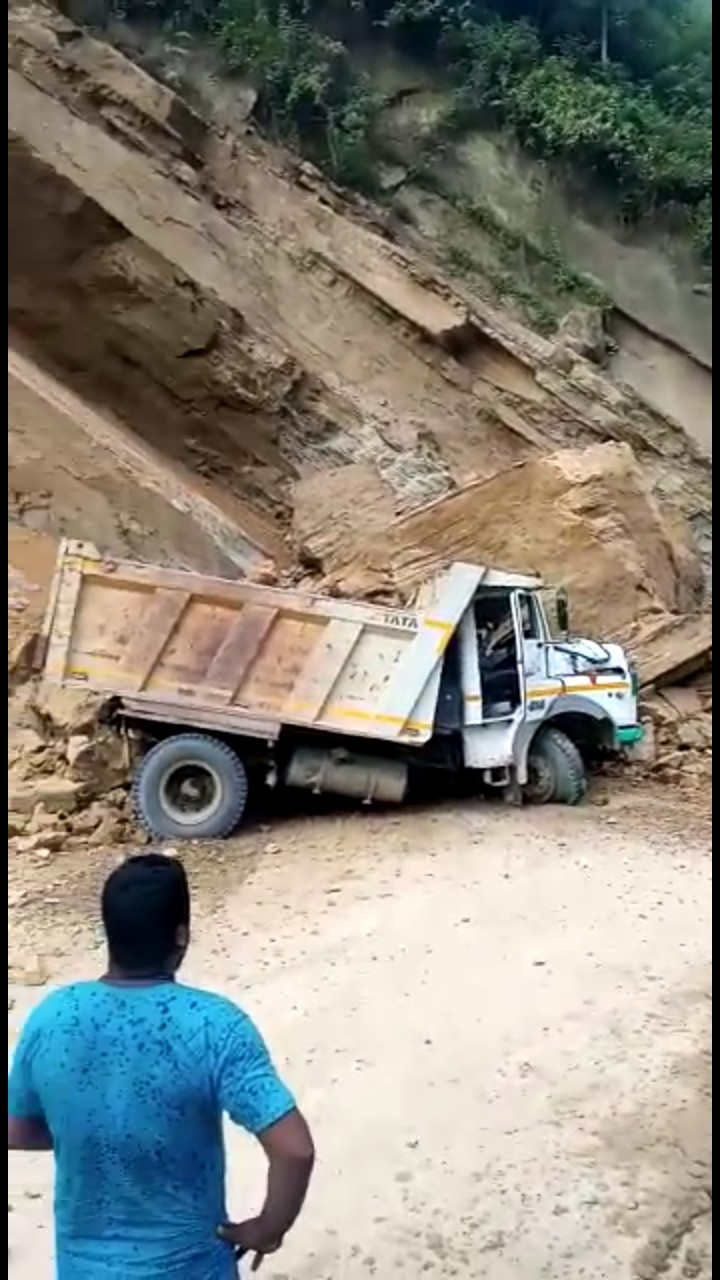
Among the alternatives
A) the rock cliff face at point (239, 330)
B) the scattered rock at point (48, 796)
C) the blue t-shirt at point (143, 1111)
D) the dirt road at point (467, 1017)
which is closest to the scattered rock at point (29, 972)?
the dirt road at point (467, 1017)

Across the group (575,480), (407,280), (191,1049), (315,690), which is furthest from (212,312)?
(191,1049)

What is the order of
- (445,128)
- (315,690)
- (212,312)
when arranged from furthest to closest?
(445,128) → (212,312) → (315,690)

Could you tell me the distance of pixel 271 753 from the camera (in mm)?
11203

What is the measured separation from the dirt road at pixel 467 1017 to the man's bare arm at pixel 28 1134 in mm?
2624

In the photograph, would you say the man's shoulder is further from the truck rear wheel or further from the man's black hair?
the truck rear wheel

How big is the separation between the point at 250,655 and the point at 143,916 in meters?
8.31

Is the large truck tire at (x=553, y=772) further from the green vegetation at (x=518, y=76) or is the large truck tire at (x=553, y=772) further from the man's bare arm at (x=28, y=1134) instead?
the green vegetation at (x=518, y=76)

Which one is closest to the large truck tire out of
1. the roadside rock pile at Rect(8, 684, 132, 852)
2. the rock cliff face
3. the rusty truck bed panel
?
the rusty truck bed panel

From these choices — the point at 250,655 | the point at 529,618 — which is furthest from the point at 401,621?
the point at 529,618

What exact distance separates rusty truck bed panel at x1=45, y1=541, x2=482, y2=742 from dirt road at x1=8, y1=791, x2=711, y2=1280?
3.26ft

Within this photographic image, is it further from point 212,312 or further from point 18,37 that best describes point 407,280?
point 18,37

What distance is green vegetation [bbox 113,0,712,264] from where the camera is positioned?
68.9 ft

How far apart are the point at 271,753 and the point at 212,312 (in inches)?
293

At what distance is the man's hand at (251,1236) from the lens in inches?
105
